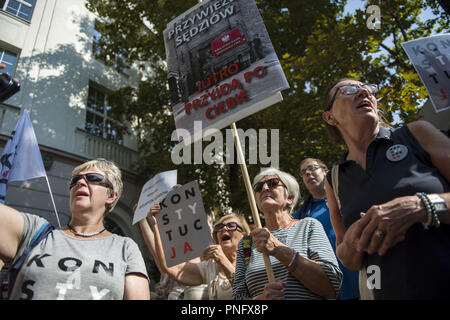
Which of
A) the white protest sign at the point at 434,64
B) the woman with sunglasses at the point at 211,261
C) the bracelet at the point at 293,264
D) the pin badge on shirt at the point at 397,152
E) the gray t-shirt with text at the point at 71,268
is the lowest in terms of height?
the bracelet at the point at 293,264

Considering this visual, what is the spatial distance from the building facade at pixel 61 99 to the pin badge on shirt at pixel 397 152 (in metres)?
8.19

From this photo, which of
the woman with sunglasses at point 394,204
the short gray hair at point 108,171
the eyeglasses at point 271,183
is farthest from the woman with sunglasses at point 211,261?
the woman with sunglasses at point 394,204

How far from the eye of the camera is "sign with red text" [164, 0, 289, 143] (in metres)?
2.15

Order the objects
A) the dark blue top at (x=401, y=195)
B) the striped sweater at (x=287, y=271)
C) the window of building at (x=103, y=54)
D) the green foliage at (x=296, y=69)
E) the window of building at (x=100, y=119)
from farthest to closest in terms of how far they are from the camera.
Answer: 1. the window of building at (x=100, y=119)
2. the window of building at (x=103, y=54)
3. the green foliage at (x=296, y=69)
4. the striped sweater at (x=287, y=271)
5. the dark blue top at (x=401, y=195)

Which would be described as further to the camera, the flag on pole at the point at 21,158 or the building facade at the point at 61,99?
the building facade at the point at 61,99

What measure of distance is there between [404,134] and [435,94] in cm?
83

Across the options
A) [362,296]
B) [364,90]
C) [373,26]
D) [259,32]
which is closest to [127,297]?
[362,296]

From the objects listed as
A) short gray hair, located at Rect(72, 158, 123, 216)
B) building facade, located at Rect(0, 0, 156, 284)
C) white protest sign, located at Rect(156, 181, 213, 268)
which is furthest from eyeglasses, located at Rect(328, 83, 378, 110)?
building facade, located at Rect(0, 0, 156, 284)

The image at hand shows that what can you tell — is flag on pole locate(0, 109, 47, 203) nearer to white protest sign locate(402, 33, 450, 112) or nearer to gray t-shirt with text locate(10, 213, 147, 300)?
gray t-shirt with text locate(10, 213, 147, 300)

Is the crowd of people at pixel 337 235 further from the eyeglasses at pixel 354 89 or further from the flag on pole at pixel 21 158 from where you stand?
the flag on pole at pixel 21 158

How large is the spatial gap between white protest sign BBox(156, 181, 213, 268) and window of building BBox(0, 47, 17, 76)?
7932 millimetres

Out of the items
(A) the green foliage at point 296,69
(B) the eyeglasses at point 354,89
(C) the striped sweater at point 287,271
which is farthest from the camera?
(A) the green foliage at point 296,69

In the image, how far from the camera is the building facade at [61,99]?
8.23 meters

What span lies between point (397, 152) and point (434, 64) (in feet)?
3.70
